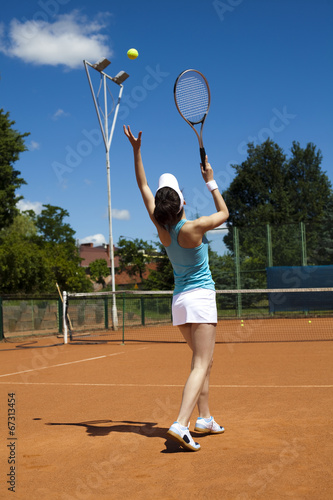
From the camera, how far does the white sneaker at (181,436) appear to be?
11.7ft

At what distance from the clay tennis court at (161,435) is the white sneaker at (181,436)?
6cm

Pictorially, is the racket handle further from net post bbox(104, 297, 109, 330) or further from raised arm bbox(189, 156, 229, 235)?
net post bbox(104, 297, 109, 330)

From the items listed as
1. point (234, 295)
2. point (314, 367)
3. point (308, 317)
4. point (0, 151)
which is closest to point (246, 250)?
point (234, 295)

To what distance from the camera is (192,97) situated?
19.1 feet

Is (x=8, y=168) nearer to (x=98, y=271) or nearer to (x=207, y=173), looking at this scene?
(x=207, y=173)

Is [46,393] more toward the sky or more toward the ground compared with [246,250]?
more toward the ground

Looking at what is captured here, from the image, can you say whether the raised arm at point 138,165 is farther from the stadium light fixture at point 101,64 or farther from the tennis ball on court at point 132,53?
the stadium light fixture at point 101,64

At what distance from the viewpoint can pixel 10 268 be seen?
26.7 meters

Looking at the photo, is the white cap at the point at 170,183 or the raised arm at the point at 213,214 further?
the white cap at the point at 170,183

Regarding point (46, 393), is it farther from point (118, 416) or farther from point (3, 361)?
point (3, 361)

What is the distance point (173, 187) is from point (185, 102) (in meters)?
2.14

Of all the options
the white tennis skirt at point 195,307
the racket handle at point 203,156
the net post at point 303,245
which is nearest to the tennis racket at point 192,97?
the racket handle at point 203,156

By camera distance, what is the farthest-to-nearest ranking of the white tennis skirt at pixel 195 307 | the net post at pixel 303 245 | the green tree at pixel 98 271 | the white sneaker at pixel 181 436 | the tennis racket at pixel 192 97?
the green tree at pixel 98 271 < the net post at pixel 303 245 < the tennis racket at pixel 192 97 < the white tennis skirt at pixel 195 307 < the white sneaker at pixel 181 436

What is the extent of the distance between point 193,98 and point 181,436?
361 cm
